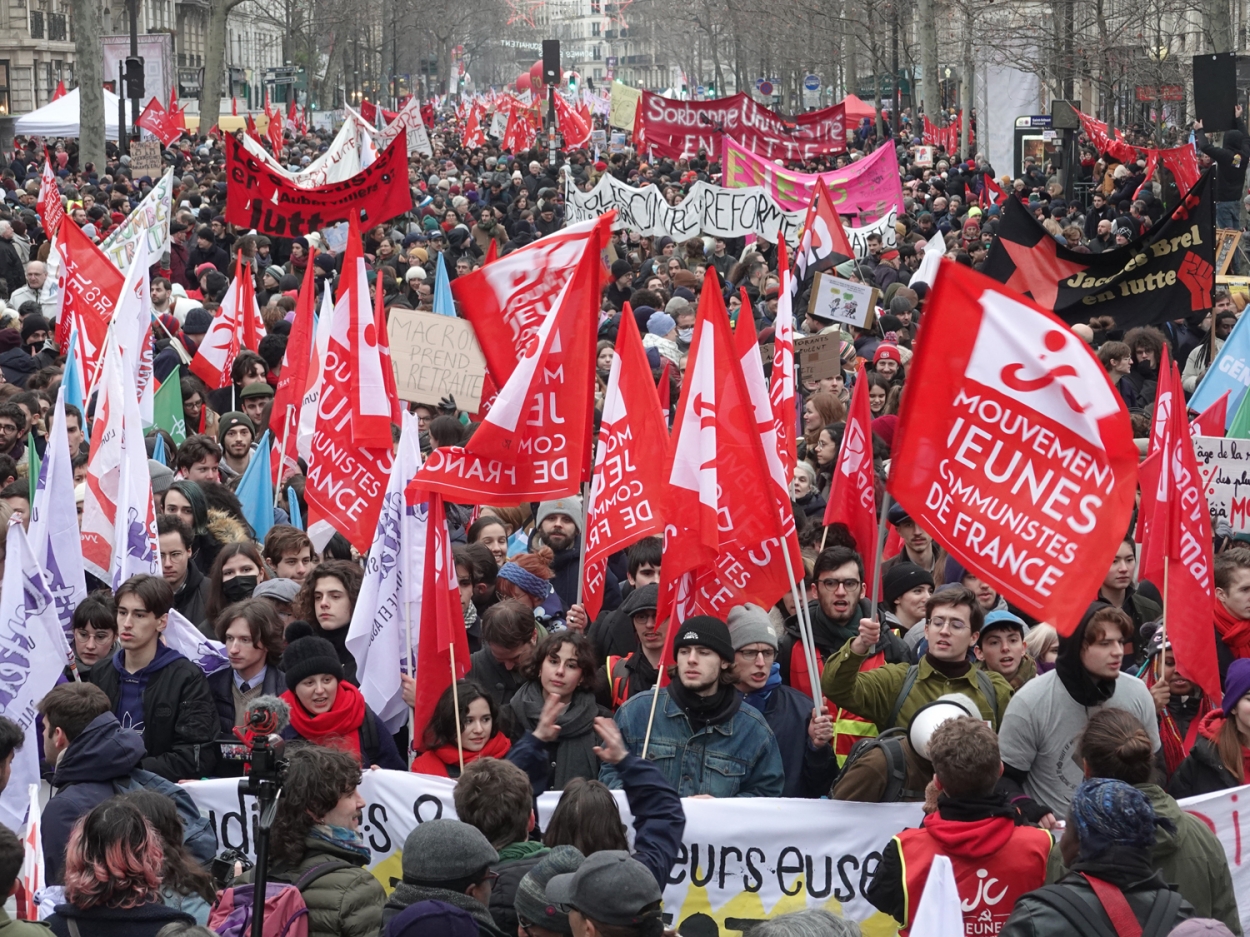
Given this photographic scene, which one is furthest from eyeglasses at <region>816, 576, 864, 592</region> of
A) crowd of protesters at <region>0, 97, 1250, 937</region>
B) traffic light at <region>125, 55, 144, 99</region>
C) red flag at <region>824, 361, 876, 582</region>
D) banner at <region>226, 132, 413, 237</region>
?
traffic light at <region>125, 55, 144, 99</region>

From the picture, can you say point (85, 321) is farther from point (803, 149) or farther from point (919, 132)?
point (919, 132)

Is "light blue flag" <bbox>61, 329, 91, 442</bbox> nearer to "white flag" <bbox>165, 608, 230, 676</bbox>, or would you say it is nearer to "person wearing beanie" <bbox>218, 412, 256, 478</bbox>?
"person wearing beanie" <bbox>218, 412, 256, 478</bbox>

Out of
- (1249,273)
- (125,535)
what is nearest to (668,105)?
(1249,273)

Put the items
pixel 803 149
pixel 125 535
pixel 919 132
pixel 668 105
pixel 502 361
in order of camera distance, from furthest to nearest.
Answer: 1. pixel 919 132
2. pixel 668 105
3. pixel 803 149
4. pixel 502 361
5. pixel 125 535

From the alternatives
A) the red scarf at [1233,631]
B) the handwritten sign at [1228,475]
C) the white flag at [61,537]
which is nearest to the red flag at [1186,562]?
the red scarf at [1233,631]

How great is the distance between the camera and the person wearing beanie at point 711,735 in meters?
5.16

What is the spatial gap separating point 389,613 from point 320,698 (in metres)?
0.66

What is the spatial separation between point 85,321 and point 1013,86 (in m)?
27.1

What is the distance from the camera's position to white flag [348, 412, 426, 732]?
5.95m

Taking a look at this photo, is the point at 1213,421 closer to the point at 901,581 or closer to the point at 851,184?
the point at 901,581

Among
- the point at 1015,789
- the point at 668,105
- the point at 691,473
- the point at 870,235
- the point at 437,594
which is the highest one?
the point at 668,105

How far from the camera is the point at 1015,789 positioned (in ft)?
16.6

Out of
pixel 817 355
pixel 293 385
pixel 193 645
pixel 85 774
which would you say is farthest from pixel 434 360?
pixel 85 774

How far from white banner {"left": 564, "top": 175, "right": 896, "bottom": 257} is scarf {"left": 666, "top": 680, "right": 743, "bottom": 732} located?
11146 mm
